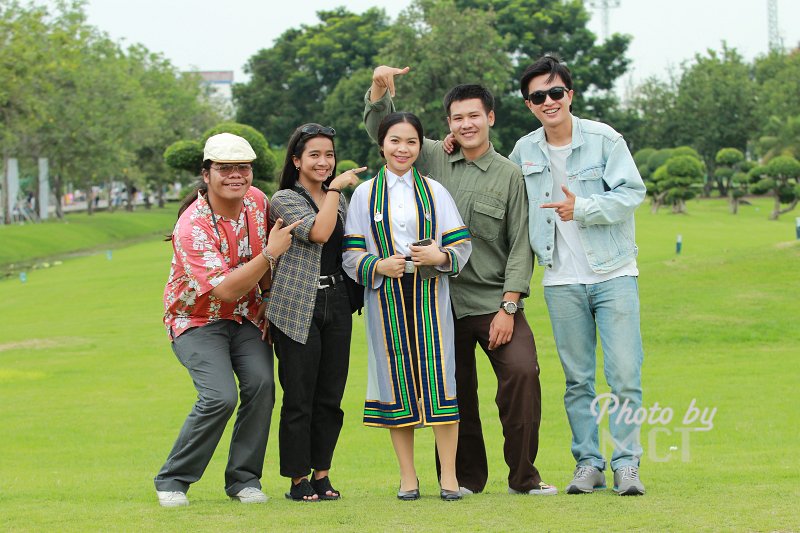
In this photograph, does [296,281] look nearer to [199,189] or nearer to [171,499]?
[199,189]

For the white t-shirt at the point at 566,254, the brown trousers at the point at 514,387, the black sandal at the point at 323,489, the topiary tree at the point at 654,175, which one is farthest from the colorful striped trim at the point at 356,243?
the topiary tree at the point at 654,175

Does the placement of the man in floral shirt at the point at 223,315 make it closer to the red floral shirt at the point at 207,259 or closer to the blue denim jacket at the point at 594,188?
the red floral shirt at the point at 207,259

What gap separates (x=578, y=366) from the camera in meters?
6.14

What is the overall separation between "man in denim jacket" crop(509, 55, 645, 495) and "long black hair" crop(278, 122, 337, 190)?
1100 mm

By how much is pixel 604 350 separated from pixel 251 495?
2.09 meters

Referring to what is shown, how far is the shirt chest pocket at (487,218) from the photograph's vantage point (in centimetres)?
613

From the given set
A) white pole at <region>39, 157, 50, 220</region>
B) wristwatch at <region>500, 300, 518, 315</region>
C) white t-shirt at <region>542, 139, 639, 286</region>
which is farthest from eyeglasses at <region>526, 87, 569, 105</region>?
white pole at <region>39, 157, 50, 220</region>

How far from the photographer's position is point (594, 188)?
20.1 feet

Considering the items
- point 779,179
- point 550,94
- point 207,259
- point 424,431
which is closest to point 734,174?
point 779,179

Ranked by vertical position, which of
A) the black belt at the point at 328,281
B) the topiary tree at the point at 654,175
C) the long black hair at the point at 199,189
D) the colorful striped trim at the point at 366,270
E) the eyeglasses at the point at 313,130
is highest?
the topiary tree at the point at 654,175

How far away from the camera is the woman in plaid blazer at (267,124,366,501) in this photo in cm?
595

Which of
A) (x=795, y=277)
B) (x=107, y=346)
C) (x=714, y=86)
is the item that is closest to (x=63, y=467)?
(x=107, y=346)

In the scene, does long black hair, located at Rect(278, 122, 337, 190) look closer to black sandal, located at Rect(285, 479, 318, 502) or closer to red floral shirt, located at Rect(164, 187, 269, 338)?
red floral shirt, located at Rect(164, 187, 269, 338)

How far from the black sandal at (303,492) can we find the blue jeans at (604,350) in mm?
1478
